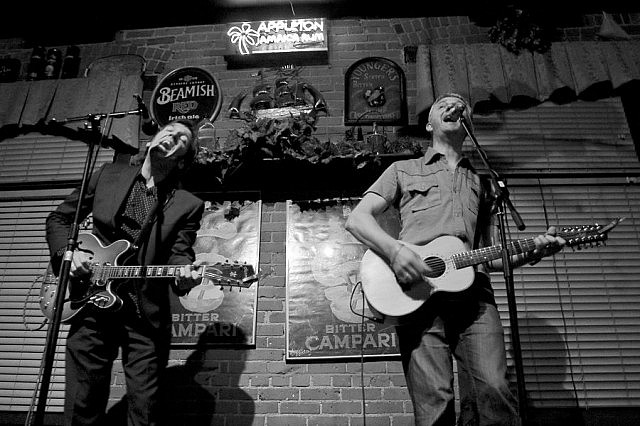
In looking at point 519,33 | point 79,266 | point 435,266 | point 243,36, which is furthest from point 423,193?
point 243,36

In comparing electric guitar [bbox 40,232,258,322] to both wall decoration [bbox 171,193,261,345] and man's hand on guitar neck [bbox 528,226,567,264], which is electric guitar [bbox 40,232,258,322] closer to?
wall decoration [bbox 171,193,261,345]

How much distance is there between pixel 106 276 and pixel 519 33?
4237 millimetres

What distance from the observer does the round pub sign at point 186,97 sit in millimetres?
4809

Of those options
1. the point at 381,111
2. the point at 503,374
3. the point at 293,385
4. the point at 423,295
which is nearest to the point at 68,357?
the point at 293,385

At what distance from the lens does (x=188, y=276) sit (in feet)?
9.36

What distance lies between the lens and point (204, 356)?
3.78 meters

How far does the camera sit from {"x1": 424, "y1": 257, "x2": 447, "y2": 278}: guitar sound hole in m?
2.54

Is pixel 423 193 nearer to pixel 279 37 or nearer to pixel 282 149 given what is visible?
pixel 282 149

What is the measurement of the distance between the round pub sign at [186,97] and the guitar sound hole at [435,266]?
294 cm

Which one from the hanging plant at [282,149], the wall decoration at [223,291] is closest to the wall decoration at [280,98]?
the hanging plant at [282,149]

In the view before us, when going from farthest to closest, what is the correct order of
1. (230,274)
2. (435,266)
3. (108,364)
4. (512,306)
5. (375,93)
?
(375,93)
(230,274)
(108,364)
(435,266)
(512,306)

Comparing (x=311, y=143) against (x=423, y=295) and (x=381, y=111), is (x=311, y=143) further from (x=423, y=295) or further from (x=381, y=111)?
(x=423, y=295)

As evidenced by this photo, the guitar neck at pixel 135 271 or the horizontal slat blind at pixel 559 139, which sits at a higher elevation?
the horizontal slat blind at pixel 559 139

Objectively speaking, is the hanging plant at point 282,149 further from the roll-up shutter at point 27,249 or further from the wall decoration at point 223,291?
the roll-up shutter at point 27,249
